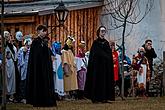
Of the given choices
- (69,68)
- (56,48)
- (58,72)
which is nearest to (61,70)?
(58,72)

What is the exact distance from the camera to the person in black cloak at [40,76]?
50.6 feet

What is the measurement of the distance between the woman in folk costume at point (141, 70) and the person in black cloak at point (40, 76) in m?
5.05

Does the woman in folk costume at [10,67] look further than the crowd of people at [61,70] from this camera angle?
Yes

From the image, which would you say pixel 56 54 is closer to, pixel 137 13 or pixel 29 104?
pixel 29 104

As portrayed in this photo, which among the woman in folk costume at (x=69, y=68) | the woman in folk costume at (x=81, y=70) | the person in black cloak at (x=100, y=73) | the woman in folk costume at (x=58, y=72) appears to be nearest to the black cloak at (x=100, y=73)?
the person in black cloak at (x=100, y=73)

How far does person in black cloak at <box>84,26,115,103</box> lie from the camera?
54.8 ft

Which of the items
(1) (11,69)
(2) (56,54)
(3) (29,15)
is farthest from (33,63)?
(3) (29,15)

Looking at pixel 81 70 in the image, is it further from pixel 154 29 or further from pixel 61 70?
pixel 154 29

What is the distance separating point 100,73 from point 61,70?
2255 millimetres

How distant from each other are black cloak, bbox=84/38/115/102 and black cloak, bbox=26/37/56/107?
1.58 meters

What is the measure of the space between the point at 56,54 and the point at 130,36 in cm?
710

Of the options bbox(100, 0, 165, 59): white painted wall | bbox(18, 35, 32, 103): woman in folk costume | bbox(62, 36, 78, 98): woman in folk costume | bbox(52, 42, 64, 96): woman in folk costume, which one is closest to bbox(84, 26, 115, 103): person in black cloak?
bbox(18, 35, 32, 103): woman in folk costume

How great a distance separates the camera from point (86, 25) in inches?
980

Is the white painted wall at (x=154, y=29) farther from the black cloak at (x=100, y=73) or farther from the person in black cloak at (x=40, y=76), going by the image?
the person in black cloak at (x=40, y=76)
